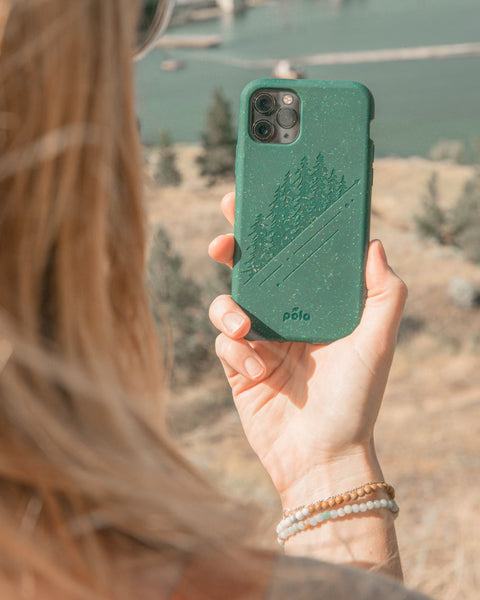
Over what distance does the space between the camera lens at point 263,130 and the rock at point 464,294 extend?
601 centimetres

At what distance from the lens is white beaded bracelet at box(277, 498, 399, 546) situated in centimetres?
110

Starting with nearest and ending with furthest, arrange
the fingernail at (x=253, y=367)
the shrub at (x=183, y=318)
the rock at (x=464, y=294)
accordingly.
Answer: the fingernail at (x=253, y=367)
the shrub at (x=183, y=318)
the rock at (x=464, y=294)

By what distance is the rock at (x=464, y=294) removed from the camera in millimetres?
6926

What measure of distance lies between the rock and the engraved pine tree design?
6007 mm

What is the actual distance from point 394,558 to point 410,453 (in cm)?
375

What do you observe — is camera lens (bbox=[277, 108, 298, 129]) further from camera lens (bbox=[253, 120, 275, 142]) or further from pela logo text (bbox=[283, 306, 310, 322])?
pela logo text (bbox=[283, 306, 310, 322])

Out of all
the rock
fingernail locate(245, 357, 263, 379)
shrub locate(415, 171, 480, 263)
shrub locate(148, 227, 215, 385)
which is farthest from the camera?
Answer: shrub locate(415, 171, 480, 263)

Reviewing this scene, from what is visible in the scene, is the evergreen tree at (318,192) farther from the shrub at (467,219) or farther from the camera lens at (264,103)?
the shrub at (467,219)

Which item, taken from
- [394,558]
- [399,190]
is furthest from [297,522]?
[399,190]

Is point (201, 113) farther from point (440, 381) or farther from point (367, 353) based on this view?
point (367, 353)

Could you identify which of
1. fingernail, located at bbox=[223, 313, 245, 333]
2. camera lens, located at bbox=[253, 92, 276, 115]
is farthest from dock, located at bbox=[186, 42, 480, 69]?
fingernail, located at bbox=[223, 313, 245, 333]

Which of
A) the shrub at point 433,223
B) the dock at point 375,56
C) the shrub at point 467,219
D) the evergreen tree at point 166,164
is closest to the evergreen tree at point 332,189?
the shrub at point 467,219

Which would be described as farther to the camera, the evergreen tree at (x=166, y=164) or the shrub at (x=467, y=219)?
the evergreen tree at (x=166, y=164)

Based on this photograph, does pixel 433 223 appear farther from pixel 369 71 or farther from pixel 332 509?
pixel 332 509
